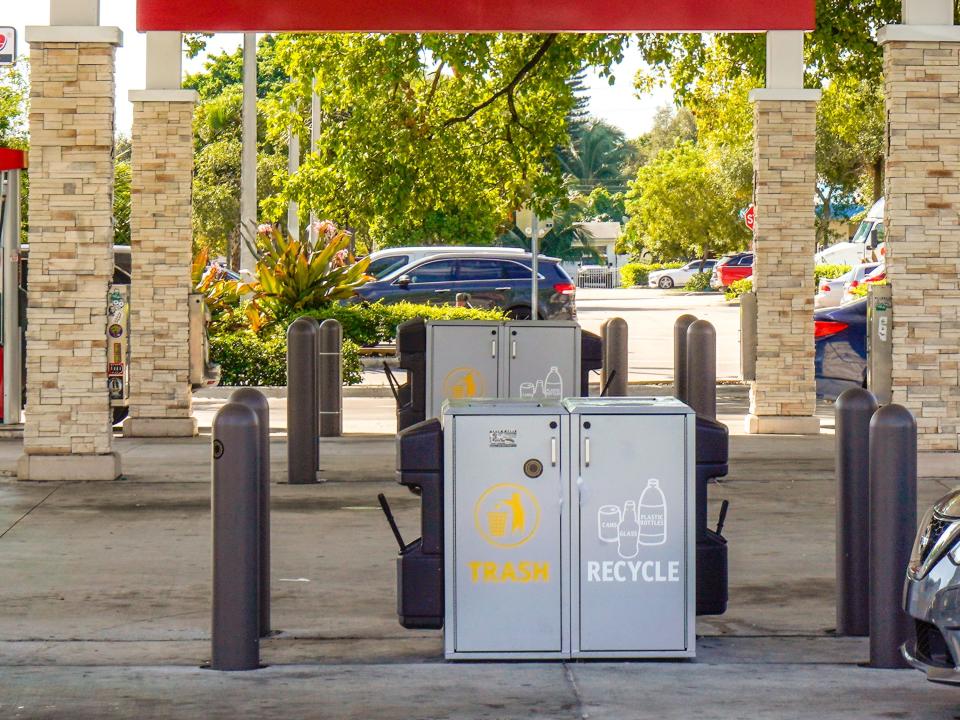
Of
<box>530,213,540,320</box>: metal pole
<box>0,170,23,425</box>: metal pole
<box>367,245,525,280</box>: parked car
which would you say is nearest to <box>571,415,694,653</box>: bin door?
<box>0,170,23,425</box>: metal pole

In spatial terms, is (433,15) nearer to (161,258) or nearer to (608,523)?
(161,258)

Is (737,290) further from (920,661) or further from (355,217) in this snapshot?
(920,661)

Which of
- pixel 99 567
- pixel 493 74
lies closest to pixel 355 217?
pixel 493 74

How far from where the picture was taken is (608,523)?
20.7 ft

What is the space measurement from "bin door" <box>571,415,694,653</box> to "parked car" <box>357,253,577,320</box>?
19.5m

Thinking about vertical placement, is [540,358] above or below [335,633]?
above

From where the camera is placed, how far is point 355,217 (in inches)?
748

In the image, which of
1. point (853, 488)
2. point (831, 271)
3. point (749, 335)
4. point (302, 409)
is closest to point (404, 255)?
point (749, 335)

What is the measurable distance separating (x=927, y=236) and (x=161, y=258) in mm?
7045

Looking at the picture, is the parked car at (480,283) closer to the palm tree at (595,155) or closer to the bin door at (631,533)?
the bin door at (631,533)

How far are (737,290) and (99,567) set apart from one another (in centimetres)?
4057

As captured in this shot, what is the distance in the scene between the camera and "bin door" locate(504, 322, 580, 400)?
11.3 metres

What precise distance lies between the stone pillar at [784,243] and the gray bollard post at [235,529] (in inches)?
375

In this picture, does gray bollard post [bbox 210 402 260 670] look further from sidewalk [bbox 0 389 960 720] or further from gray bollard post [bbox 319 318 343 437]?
gray bollard post [bbox 319 318 343 437]
